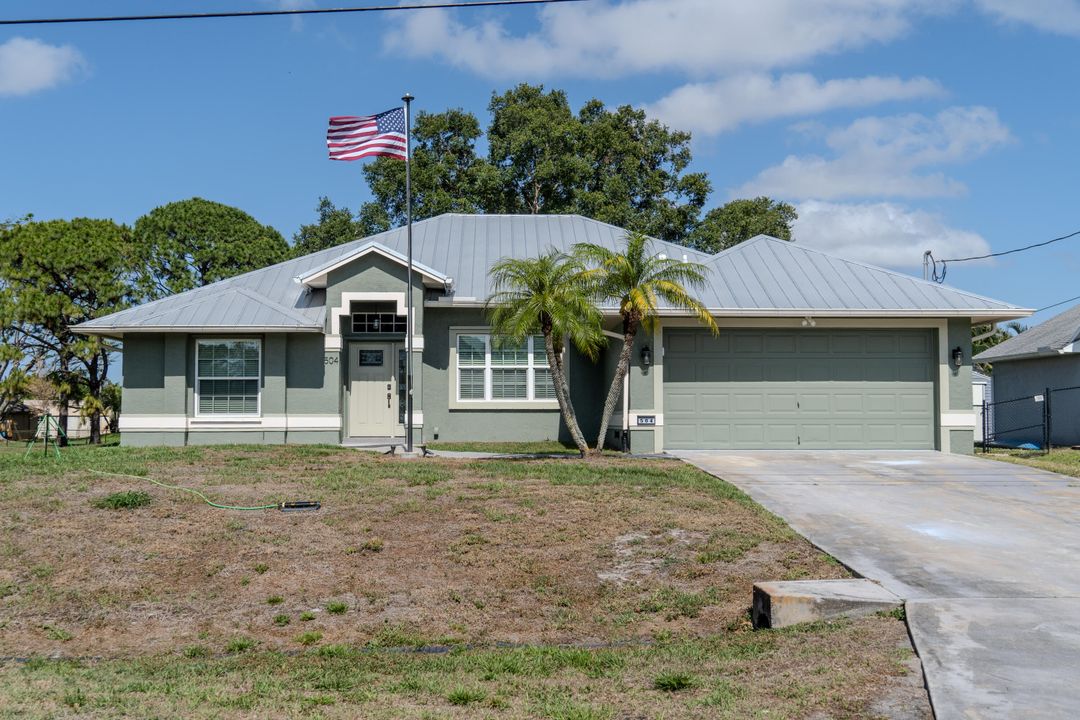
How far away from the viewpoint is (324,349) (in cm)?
2094

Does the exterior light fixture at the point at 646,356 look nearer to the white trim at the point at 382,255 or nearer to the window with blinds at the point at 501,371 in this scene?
the window with blinds at the point at 501,371

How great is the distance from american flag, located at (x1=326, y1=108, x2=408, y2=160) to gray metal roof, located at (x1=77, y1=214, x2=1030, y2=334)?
7.00ft

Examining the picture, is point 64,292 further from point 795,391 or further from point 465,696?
point 465,696

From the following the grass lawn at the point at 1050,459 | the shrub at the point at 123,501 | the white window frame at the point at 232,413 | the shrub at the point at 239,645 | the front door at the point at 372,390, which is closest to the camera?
the shrub at the point at 239,645

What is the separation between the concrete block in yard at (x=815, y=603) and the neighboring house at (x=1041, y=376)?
739 inches

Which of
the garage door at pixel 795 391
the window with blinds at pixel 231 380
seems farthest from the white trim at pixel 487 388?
the window with blinds at pixel 231 380

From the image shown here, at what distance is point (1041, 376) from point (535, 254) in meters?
15.4

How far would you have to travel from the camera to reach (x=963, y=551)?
9.38 meters

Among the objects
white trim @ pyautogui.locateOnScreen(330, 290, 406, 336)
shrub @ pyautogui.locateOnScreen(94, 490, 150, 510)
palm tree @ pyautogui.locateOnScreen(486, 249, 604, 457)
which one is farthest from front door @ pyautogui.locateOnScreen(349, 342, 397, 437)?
shrub @ pyautogui.locateOnScreen(94, 490, 150, 510)

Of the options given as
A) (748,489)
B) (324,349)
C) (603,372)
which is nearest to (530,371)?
(603,372)

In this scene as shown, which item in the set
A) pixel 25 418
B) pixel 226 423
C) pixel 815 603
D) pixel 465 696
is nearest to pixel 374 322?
pixel 226 423

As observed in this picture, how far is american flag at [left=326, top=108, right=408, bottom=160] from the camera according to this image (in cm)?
1947

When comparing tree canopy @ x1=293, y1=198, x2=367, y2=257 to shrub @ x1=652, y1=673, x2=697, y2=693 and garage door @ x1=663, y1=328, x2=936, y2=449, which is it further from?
shrub @ x1=652, y1=673, x2=697, y2=693

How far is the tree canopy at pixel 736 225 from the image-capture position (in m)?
39.6
